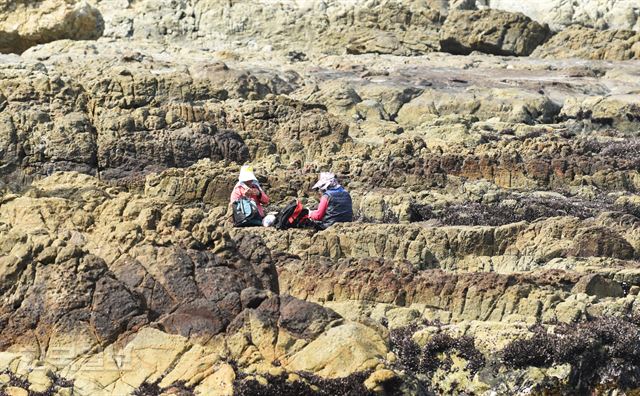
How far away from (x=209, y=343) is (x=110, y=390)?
116cm

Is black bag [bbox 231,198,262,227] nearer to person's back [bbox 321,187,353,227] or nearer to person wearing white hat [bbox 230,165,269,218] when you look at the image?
person wearing white hat [bbox 230,165,269,218]

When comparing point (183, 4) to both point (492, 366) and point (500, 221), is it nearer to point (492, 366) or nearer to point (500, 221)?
point (500, 221)

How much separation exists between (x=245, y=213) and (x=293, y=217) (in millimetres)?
1308

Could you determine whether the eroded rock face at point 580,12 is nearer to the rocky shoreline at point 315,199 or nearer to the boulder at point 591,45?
the rocky shoreline at point 315,199

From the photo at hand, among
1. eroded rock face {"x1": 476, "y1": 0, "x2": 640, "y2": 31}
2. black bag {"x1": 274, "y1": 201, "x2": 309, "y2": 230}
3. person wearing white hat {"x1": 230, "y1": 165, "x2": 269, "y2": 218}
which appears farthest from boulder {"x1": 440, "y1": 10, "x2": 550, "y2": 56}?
black bag {"x1": 274, "y1": 201, "x2": 309, "y2": 230}

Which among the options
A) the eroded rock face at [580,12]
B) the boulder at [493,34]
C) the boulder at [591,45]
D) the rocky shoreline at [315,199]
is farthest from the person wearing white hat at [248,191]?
the eroded rock face at [580,12]

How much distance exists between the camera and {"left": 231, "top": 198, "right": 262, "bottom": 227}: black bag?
25.4 m

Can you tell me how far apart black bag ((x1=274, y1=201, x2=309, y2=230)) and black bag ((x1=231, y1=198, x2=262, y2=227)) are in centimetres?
66

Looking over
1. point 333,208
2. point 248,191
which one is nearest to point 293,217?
point 333,208

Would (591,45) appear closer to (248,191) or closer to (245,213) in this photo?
(248,191)

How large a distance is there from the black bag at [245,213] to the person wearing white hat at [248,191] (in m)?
0.11

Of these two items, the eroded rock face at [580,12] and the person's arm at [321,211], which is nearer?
the person's arm at [321,211]

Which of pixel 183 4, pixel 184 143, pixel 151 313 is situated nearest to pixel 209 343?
pixel 151 313

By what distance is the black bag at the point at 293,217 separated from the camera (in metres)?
24.3
